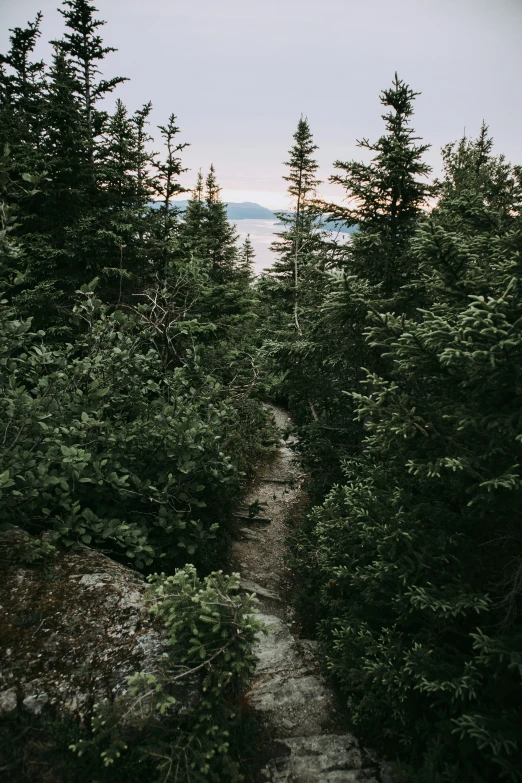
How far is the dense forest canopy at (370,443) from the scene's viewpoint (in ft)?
12.1

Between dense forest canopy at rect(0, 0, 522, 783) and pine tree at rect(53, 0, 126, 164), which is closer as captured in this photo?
dense forest canopy at rect(0, 0, 522, 783)

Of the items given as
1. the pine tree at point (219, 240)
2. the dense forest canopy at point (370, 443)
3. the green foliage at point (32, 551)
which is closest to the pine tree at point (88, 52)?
the dense forest canopy at point (370, 443)

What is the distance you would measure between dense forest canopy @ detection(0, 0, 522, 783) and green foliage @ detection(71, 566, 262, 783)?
19 cm

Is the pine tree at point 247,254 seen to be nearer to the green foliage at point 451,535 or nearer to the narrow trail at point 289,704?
the narrow trail at point 289,704

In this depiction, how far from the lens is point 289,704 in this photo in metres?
4.91

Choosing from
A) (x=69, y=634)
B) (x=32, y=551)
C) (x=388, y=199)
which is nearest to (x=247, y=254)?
(x=388, y=199)

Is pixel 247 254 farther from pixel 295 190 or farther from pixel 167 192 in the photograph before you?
pixel 167 192

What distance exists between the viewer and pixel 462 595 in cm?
370

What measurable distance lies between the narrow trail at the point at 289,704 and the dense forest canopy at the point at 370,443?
1.09 ft

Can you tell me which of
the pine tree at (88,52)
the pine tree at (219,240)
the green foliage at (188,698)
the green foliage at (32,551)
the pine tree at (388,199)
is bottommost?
the green foliage at (188,698)

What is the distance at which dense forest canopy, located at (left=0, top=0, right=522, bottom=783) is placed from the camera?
3684mm

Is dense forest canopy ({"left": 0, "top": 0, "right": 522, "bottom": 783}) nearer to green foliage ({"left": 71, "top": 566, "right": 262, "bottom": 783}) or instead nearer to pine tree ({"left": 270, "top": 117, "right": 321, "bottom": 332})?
green foliage ({"left": 71, "top": 566, "right": 262, "bottom": 783})

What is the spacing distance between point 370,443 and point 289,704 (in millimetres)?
3671

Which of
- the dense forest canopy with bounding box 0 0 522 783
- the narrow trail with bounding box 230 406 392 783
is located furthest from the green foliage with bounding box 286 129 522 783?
the narrow trail with bounding box 230 406 392 783
